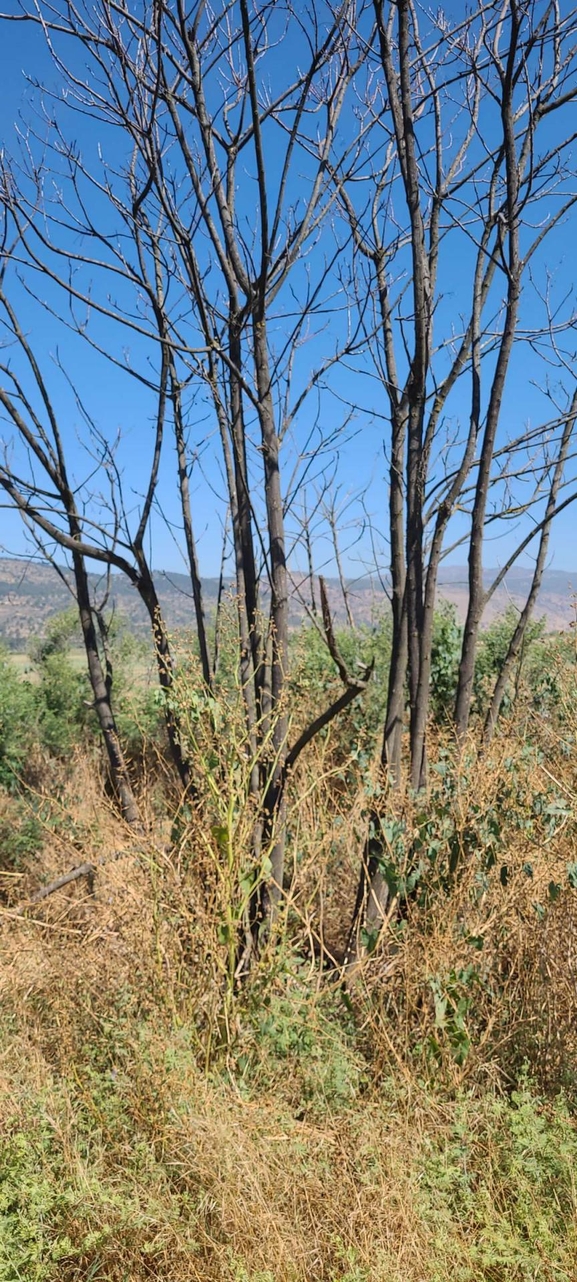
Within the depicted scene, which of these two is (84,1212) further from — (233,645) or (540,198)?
(540,198)

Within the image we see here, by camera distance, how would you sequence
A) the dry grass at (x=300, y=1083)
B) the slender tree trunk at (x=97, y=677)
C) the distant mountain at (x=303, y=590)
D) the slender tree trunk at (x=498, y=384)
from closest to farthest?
the dry grass at (x=300, y=1083) < the slender tree trunk at (x=498, y=384) < the distant mountain at (x=303, y=590) < the slender tree trunk at (x=97, y=677)

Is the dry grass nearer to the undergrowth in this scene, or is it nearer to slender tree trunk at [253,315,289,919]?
the undergrowth

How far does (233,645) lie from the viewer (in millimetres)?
2854

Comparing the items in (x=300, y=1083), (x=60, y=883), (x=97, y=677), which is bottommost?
(x=300, y=1083)

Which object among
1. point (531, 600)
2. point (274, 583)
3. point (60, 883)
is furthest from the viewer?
point (531, 600)

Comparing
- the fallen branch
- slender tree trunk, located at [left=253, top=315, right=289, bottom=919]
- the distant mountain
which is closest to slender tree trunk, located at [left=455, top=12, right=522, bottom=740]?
the distant mountain

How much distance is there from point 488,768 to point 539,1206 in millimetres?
1521

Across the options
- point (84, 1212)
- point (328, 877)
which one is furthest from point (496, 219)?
point (84, 1212)

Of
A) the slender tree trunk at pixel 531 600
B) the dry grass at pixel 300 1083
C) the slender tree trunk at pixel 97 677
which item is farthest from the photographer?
the slender tree trunk at pixel 97 677

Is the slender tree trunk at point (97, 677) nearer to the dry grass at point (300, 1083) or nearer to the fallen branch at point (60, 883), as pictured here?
the fallen branch at point (60, 883)

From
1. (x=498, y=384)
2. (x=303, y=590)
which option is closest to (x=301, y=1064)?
(x=303, y=590)

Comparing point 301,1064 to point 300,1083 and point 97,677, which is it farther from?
point 97,677

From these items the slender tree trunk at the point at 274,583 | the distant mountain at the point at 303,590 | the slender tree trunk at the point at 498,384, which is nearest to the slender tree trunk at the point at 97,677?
the distant mountain at the point at 303,590

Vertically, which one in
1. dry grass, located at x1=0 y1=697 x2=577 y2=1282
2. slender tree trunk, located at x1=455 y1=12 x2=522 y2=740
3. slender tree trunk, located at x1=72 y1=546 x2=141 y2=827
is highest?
slender tree trunk, located at x1=455 y1=12 x2=522 y2=740
